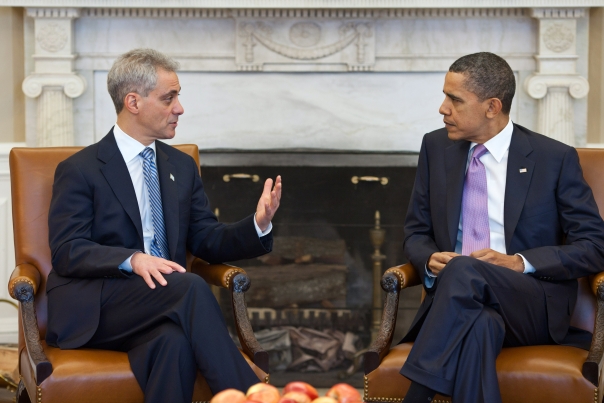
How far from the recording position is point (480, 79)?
255 centimetres

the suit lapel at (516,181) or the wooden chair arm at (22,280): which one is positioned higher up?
the suit lapel at (516,181)

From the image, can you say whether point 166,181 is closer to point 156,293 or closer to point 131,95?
point 131,95

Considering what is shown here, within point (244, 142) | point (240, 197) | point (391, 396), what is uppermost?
point (244, 142)

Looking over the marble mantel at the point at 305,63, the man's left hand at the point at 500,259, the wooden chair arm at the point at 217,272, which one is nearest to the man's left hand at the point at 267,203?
the wooden chair arm at the point at 217,272

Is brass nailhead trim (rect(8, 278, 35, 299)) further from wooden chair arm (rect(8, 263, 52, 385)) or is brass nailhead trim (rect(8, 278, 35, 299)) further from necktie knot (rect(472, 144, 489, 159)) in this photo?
necktie knot (rect(472, 144, 489, 159))

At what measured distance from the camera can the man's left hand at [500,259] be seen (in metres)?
2.37

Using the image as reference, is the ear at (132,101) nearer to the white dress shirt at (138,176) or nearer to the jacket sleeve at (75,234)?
the white dress shirt at (138,176)

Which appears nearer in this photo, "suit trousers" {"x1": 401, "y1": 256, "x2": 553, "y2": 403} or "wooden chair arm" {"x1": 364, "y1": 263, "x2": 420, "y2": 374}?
"suit trousers" {"x1": 401, "y1": 256, "x2": 553, "y2": 403}

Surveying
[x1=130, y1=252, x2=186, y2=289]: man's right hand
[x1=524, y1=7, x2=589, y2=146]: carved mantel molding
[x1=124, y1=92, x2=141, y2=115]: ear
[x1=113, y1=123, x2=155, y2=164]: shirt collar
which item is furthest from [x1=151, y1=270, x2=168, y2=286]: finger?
[x1=524, y1=7, x2=589, y2=146]: carved mantel molding

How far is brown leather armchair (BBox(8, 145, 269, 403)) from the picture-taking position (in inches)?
85.3

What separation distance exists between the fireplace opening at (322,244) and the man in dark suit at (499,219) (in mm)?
1172

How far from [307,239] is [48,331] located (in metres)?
1.73

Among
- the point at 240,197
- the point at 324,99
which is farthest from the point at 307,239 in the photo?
the point at 324,99

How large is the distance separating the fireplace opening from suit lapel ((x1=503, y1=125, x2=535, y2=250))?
1.31m
